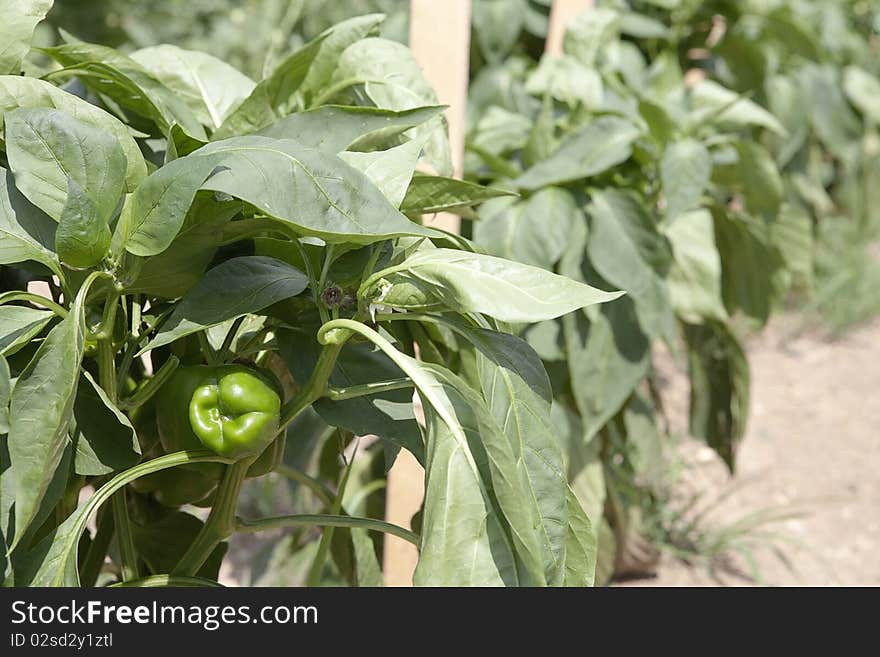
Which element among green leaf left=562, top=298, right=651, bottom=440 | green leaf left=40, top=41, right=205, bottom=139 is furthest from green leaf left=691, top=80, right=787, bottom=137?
green leaf left=40, top=41, right=205, bottom=139

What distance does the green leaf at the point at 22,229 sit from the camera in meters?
0.64

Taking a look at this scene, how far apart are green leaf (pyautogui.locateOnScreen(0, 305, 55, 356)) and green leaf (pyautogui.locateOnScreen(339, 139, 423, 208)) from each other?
8.3 inches

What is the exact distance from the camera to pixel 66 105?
70 cm

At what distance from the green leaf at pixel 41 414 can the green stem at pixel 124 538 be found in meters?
0.19

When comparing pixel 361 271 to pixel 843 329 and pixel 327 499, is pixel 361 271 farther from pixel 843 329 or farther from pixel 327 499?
pixel 843 329

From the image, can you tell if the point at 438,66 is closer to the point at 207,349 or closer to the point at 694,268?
the point at 694,268

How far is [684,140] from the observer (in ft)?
5.08

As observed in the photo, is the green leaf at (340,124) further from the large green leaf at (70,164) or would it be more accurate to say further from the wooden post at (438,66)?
the wooden post at (438,66)

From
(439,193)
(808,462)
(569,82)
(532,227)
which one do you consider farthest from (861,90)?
(439,193)

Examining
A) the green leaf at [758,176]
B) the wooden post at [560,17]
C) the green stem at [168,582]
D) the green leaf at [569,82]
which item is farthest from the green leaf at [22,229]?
the wooden post at [560,17]

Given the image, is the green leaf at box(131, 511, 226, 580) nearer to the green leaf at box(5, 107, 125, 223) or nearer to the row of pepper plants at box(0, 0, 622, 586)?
the row of pepper plants at box(0, 0, 622, 586)

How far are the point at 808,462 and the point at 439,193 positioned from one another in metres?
2.13

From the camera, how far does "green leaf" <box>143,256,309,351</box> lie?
0.63 m
